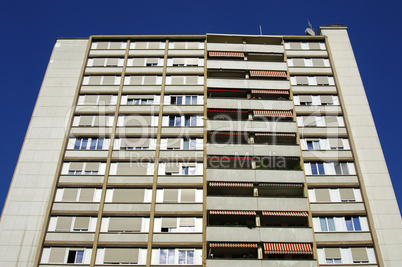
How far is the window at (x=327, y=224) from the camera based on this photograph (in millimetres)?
30344

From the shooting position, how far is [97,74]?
40219 millimetres

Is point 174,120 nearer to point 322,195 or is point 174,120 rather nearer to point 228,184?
point 228,184

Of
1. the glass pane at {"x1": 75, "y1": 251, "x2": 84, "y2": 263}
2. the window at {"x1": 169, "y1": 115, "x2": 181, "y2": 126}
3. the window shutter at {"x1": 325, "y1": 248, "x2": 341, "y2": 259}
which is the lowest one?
the glass pane at {"x1": 75, "y1": 251, "x2": 84, "y2": 263}

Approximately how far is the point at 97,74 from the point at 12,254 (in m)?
19.8

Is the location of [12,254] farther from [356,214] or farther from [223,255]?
[356,214]

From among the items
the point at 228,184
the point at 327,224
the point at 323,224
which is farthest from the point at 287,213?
the point at 228,184

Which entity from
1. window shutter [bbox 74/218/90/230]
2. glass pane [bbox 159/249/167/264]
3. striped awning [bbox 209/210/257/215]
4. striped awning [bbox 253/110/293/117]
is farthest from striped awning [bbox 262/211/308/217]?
window shutter [bbox 74/218/90/230]

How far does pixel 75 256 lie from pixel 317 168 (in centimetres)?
2155

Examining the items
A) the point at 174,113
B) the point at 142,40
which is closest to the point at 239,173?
the point at 174,113

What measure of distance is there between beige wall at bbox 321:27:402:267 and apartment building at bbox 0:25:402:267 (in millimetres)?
108

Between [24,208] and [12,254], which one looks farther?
[24,208]

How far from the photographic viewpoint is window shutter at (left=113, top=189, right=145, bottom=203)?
31719 millimetres

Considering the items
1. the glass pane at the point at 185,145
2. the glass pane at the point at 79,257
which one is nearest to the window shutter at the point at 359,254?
the glass pane at the point at 185,145

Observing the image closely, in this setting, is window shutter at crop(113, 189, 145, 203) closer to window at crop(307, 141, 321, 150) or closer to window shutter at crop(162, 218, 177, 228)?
window shutter at crop(162, 218, 177, 228)
